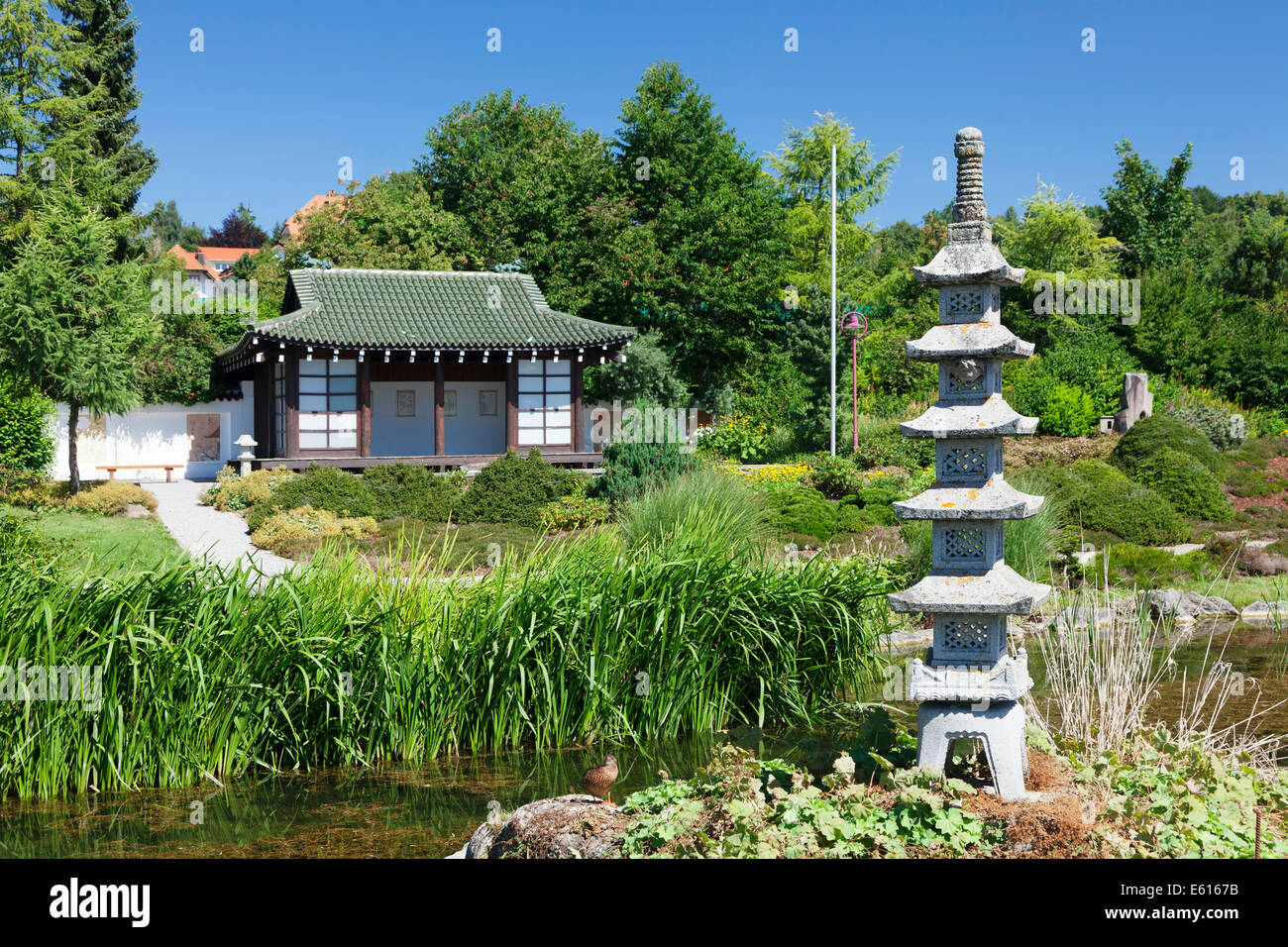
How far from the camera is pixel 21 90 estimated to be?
2548 cm

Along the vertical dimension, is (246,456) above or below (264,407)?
below

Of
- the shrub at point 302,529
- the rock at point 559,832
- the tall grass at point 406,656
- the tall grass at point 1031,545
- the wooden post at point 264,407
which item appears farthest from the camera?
the wooden post at point 264,407

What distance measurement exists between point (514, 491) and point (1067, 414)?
12450 millimetres

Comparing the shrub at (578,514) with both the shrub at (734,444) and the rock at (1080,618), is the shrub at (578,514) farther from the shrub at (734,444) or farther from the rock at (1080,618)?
the rock at (1080,618)

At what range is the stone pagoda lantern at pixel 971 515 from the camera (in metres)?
5.20

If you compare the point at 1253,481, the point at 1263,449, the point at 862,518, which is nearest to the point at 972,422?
the point at 862,518

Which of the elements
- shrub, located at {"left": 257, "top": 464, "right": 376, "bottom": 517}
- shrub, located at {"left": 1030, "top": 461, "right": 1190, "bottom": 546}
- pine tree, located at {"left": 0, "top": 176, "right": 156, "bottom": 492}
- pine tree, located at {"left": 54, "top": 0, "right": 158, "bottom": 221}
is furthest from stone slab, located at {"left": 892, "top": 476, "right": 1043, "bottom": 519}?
pine tree, located at {"left": 54, "top": 0, "right": 158, "bottom": 221}

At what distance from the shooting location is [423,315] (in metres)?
23.8

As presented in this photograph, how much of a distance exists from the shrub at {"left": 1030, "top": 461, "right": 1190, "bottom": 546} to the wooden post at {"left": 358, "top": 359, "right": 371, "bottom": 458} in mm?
13796

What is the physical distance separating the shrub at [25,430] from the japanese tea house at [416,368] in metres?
4.14

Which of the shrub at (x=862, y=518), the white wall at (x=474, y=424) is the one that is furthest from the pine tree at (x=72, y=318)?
the shrub at (x=862, y=518)

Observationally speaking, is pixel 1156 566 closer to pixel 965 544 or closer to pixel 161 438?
pixel 965 544
